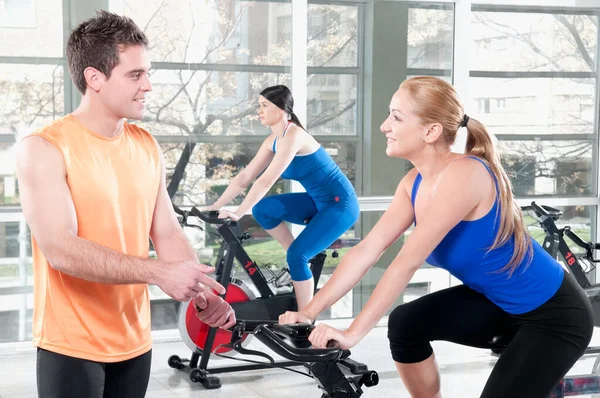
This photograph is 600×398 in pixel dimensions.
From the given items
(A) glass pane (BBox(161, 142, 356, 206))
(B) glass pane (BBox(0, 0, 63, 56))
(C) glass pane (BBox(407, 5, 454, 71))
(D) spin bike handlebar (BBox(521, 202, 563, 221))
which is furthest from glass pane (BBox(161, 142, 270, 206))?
(D) spin bike handlebar (BBox(521, 202, 563, 221))

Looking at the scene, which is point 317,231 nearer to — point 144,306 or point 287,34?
point 287,34

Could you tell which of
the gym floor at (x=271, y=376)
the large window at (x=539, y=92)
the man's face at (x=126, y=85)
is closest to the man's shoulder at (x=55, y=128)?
the man's face at (x=126, y=85)

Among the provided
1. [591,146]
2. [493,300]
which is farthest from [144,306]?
[591,146]

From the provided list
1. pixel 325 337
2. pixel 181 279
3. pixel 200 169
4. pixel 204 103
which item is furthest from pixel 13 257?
pixel 181 279

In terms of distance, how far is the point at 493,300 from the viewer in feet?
7.73

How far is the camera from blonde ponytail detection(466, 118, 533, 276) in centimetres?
226

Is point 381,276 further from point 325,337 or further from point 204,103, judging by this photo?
point 325,337

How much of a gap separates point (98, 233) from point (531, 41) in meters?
5.00

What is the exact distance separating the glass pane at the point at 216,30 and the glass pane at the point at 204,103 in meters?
0.11

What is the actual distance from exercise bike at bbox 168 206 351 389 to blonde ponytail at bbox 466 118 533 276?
2.13 m

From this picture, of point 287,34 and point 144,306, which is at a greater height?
point 287,34

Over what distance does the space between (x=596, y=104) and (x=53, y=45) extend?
4.09 m

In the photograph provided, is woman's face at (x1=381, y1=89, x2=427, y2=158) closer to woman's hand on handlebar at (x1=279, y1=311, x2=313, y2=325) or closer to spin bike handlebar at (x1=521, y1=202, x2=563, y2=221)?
woman's hand on handlebar at (x1=279, y1=311, x2=313, y2=325)

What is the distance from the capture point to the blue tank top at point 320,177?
4.55 metres
